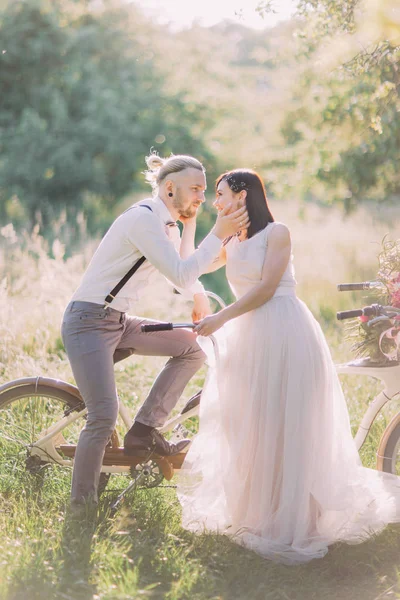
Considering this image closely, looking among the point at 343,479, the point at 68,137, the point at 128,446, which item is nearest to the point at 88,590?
the point at 128,446

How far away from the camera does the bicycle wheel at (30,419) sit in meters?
4.36

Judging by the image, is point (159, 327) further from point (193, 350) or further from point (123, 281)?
point (193, 350)

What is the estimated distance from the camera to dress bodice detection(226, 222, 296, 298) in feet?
13.0

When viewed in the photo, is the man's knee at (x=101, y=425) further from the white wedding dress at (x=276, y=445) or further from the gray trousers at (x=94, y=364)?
the white wedding dress at (x=276, y=445)

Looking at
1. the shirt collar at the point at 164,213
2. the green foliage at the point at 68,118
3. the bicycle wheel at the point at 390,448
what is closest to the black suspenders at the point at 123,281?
the shirt collar at the point at 164,213

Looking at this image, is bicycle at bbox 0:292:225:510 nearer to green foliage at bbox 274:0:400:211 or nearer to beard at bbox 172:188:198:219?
beard at bbox 172:188:198:219

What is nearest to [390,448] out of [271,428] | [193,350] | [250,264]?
[271,428]

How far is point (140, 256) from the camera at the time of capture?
13.2 feet

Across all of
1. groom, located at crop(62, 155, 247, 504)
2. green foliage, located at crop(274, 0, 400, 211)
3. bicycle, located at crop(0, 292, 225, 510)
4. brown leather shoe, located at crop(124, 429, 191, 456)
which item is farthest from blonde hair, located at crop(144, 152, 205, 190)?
green foliage, located at crop(274, 0, 400, 211)

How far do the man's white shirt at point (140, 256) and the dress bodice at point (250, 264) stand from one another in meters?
0.22

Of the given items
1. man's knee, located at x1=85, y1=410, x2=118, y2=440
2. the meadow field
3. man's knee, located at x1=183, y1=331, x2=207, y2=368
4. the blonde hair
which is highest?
the blonde hair

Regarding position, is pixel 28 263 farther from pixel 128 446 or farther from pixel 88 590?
pixel 88 590

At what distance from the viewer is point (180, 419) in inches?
175

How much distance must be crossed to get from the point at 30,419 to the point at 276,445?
166 cm
